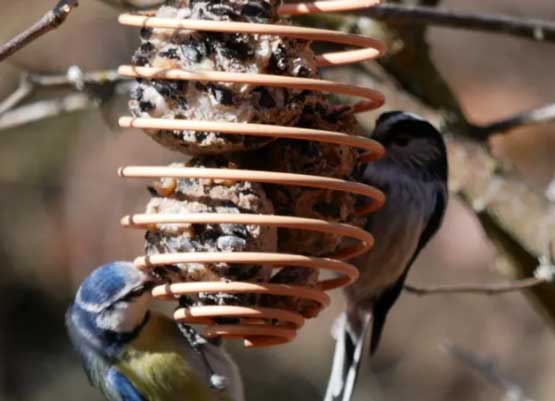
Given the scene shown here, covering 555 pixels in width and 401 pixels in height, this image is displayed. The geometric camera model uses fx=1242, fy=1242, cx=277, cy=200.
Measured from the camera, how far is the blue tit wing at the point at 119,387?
354cm

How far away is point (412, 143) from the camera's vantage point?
13.1 feet

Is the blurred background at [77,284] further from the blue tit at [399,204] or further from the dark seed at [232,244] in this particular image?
the dark seed at [232,244]

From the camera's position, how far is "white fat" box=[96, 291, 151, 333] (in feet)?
11.1

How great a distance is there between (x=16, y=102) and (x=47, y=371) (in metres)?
3.97

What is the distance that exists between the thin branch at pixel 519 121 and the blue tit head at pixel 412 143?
0.72ft

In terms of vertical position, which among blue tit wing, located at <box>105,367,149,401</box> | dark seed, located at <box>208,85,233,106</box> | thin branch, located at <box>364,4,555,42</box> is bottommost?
blue tit wing, located at <box>105,367,149,401</box>

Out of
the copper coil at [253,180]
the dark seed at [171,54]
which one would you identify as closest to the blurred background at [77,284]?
the copper coil at [253,180]

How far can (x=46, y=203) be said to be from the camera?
7.50 metres

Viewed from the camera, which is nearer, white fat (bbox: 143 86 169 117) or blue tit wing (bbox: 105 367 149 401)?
white fat (bbox: 143 86 169 117)

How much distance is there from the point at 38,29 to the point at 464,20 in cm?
185

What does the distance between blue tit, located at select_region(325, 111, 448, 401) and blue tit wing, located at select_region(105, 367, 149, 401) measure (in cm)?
87

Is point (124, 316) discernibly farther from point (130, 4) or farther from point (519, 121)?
point (519, 121)

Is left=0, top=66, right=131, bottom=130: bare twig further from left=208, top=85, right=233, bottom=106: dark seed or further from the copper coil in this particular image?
left=208, top=85, right=233, bottom=106: dark seed

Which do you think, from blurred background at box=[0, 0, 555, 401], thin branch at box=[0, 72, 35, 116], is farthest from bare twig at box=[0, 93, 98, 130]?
blurred background at box=[0, 0, 555, 401]
